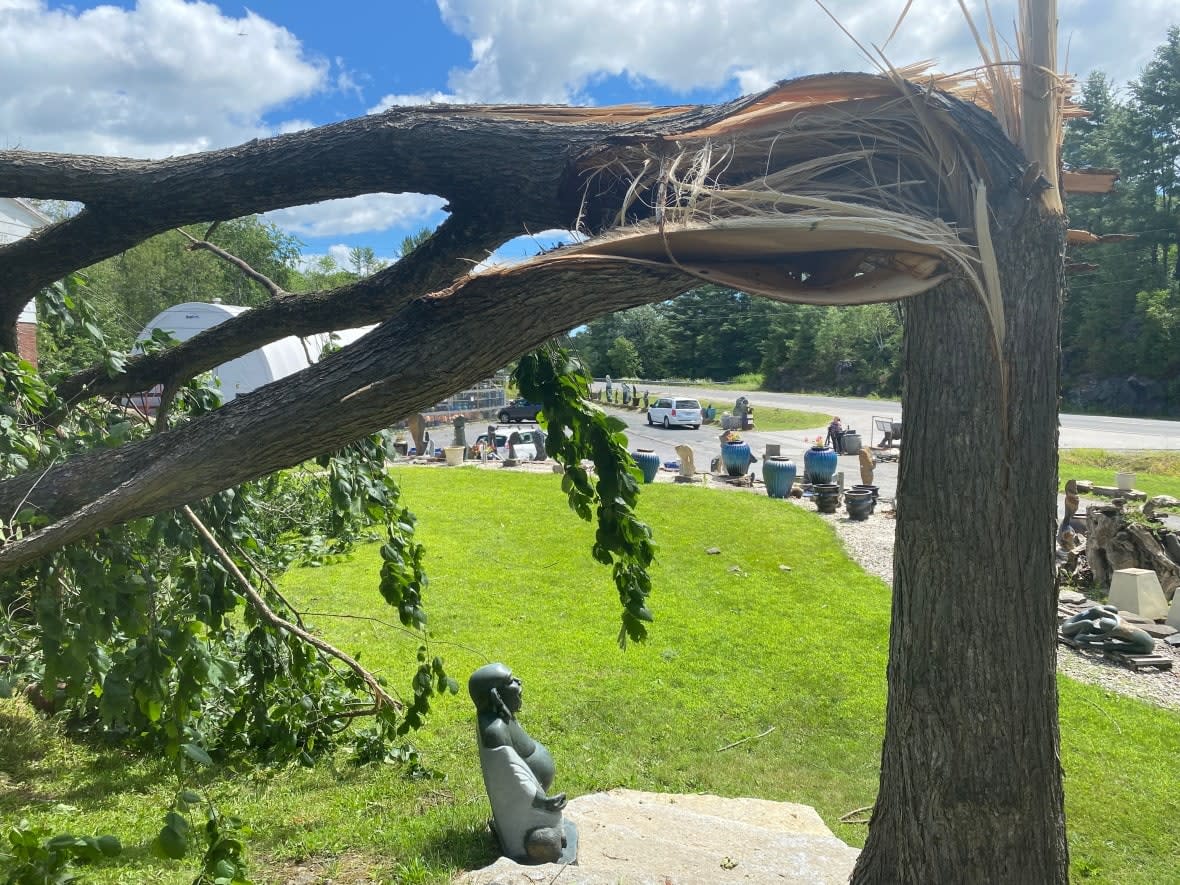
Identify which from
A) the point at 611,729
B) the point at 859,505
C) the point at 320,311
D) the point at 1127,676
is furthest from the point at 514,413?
the point at 320,311

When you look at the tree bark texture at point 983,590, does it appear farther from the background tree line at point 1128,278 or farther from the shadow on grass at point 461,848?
the background tree line at point 1128,278

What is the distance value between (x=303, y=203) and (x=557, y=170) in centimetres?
98

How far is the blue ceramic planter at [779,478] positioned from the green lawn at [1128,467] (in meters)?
5.81

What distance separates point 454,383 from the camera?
6.19ft

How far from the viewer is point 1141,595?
9031 mm

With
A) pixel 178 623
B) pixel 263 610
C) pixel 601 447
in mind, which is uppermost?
pixel 601 447

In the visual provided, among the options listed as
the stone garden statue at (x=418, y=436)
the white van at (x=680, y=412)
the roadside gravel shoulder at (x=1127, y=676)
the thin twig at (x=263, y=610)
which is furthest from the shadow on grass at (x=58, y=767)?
the white van at (x=680, y=412)

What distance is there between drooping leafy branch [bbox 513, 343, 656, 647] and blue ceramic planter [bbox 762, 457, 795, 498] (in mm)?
13244

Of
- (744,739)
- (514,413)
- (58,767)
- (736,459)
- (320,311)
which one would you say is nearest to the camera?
(320,311)

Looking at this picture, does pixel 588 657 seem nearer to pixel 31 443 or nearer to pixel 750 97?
pixel 31 443

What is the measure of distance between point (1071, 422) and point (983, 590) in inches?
1337

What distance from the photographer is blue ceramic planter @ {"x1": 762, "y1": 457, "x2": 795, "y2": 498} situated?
16844 millimetres

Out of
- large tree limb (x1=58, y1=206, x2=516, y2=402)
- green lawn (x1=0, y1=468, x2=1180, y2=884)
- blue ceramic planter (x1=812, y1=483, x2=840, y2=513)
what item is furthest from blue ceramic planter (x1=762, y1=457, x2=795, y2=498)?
large tree limb (x1=58, y1=206, x2=516, y2=402)

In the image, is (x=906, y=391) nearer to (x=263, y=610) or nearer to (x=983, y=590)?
(x=983, y=590)
